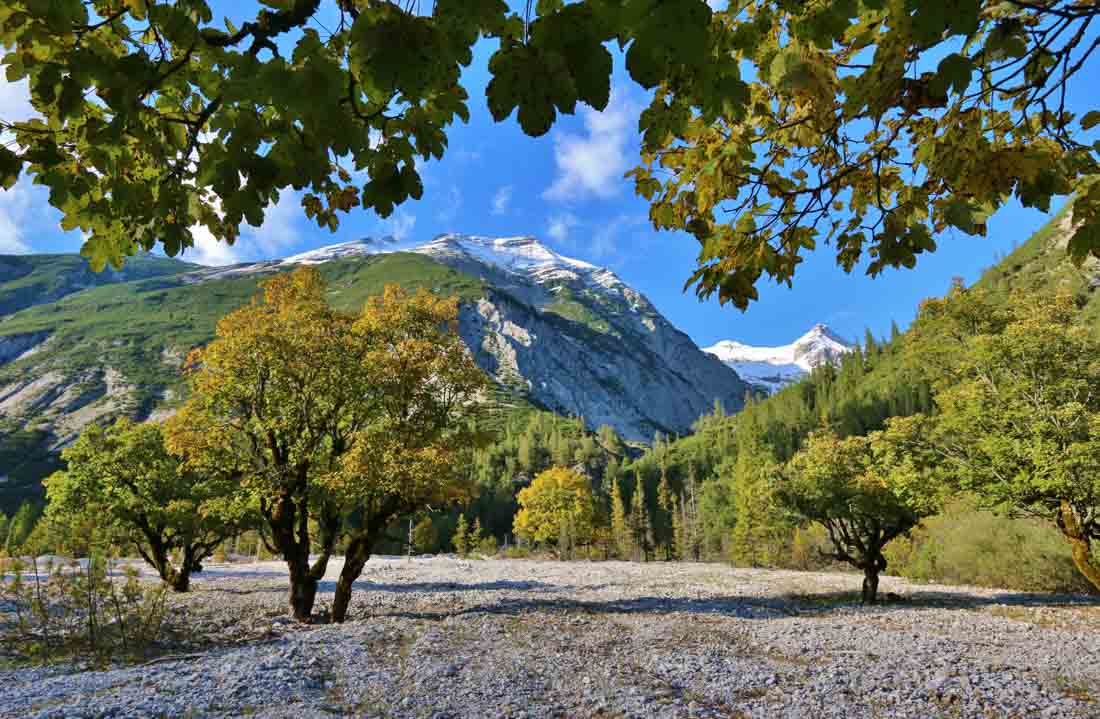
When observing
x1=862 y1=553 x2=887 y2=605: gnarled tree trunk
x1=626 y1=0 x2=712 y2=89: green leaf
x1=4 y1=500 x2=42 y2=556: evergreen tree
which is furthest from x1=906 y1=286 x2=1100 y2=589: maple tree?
x1=4 y1=500 x2=42 y2=556: evergreen tree

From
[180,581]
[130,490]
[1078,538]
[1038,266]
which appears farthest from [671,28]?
[1038,266]

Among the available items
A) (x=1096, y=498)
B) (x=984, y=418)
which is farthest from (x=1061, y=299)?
(x=1096, y=498)

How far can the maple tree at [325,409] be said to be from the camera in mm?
13609

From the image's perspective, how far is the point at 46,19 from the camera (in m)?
1.91

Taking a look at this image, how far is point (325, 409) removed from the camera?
14.7m

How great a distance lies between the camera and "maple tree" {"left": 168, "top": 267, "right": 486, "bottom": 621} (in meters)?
13.6

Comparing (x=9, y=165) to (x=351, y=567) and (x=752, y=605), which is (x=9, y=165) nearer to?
(x=351, y=567)

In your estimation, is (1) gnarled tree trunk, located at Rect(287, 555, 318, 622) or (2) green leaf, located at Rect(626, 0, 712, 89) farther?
(1) gnarled tree trunk, located at Rect(287, 555, 318, 622)

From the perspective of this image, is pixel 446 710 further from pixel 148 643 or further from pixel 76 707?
pixel 148 643

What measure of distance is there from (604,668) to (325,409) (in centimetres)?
957

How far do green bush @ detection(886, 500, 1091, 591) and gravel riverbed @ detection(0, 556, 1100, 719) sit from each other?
640cm

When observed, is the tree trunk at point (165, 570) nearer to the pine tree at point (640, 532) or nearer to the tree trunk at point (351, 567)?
the tree trunk at point (351, 567)

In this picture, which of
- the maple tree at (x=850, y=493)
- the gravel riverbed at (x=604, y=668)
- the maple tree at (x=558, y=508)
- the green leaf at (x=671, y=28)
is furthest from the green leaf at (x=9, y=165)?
the maple tree at (x=558, y=508)

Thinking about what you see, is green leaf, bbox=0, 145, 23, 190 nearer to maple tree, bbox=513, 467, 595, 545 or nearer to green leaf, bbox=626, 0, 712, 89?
green leaf, bbox=626, 0, 712, 89
